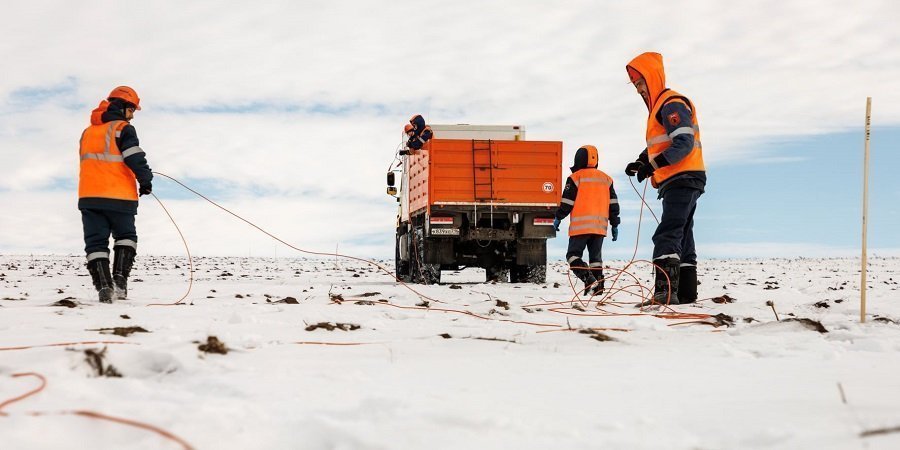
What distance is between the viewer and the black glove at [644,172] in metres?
7.11

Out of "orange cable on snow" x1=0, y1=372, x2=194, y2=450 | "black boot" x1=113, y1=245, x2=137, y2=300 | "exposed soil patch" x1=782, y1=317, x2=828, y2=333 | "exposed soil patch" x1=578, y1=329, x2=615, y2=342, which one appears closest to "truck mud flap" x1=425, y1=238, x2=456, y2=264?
"black boot" x1=113, y1=245, x2=137, y2=300

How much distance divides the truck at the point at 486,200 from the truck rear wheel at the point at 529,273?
2 centimetres

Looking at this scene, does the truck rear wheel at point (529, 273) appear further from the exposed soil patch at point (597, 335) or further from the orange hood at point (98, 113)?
the exposed soil patch at point (597, 335)

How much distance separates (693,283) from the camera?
7.38 meters

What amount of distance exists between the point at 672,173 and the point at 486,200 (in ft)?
18.2

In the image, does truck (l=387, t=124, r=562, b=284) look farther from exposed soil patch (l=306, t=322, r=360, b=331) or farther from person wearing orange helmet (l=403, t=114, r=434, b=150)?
exposed soil patch (l=306, t=322, r=360, b=331)

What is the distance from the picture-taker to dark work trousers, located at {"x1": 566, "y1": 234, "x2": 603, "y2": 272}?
9531mm

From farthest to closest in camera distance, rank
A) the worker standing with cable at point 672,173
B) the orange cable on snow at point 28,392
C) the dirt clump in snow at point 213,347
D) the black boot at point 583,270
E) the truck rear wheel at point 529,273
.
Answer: the truck rear wheel at point 529,273 → the black boot at point 583,270 → the worker standing with cable at point 672,173 → the dirt clump in snow at point 213,347 → the orange cable on snow at point 28,392

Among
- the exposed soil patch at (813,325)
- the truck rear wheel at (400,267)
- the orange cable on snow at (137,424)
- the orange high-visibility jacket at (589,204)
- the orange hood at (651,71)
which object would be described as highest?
the orange hood at (651,71)

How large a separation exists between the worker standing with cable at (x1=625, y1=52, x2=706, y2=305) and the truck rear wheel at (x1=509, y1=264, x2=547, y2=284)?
5.30 m

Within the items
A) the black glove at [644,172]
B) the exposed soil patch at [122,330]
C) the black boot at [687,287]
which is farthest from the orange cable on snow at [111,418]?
the black boot at [687,287]

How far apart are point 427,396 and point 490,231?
9.87 metres

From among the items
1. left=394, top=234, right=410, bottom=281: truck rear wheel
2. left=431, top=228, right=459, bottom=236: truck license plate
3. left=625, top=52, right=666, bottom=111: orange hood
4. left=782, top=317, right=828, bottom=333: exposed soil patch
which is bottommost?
left=394, top=234, right=410, bottom=281: truck rear wheel

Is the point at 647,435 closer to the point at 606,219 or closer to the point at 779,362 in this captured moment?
the point at 779,362
